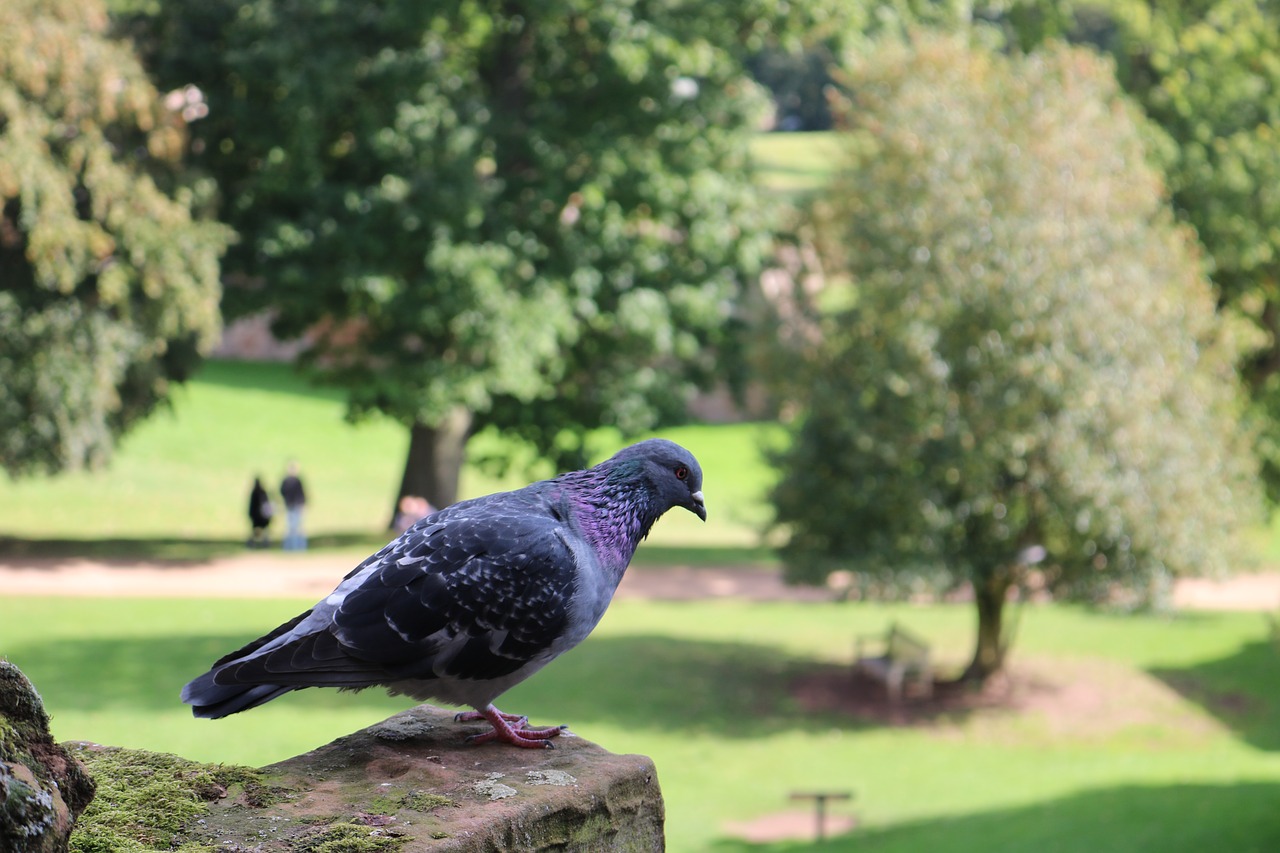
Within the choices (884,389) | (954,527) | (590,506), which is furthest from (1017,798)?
(590,506)

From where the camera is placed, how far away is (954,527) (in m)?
17.2

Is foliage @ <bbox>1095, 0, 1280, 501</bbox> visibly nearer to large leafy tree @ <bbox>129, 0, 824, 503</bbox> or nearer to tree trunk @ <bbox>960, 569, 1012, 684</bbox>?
large leafy tree @ <bbox>129, 0, 824, 503</bbox>

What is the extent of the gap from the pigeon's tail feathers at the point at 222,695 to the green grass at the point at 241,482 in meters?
20.1

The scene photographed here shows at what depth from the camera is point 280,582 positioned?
22969 mm

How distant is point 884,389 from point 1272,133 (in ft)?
38.0

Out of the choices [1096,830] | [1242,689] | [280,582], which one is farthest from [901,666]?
[280,582]

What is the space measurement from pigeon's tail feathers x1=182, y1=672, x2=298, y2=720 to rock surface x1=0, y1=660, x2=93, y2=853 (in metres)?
0.63

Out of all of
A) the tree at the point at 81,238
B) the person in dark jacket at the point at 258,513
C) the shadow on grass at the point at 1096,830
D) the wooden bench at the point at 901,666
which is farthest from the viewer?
A: the person in dark jacket at the point at 258,513

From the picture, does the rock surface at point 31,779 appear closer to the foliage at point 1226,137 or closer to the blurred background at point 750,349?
the blurred background at point 750,349

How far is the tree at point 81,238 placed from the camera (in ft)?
69.4

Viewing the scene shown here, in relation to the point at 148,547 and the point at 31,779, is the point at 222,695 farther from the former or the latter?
the point at 148,547

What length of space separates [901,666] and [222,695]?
15311 mm

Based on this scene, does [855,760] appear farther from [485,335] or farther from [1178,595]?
[1178,595]

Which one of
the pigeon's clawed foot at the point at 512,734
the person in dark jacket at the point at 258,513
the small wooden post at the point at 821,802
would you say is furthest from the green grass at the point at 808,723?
the pigeon's clawed foot at the point at 512,734
